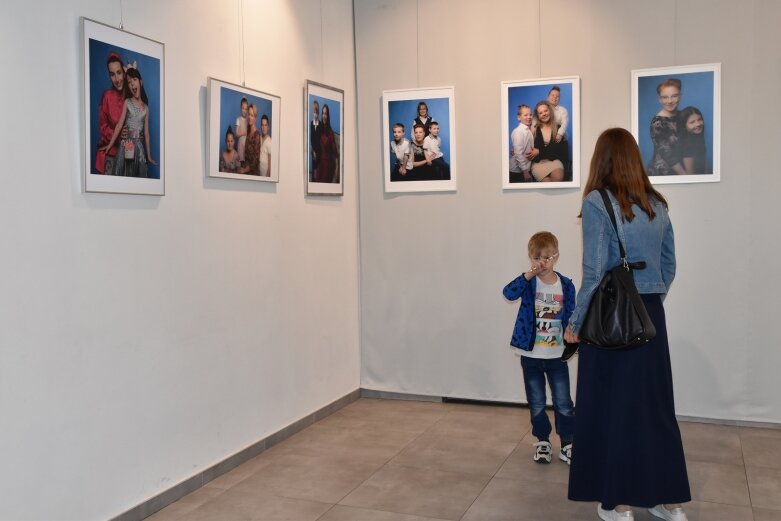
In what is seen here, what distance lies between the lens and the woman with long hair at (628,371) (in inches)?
153

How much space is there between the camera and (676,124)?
239 inches

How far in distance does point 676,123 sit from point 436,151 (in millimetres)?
2014

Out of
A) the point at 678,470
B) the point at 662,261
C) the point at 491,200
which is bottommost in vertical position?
the point at 678,470

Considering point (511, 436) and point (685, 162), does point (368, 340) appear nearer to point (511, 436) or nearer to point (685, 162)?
point (511, 436)

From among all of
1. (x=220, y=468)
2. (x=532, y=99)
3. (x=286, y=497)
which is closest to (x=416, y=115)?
(x=532, y=99)

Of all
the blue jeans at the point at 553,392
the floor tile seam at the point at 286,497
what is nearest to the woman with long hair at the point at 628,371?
the blue jeans at the point at 553,392

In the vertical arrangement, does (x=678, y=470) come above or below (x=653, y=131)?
below

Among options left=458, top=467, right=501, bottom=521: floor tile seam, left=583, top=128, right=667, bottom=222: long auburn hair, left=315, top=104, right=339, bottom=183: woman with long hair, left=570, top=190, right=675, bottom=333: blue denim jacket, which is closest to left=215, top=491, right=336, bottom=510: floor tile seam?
left=458, top=467, right=501, bottom=521: floor tile seam

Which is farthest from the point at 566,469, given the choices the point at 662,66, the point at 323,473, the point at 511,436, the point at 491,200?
the point at 662,66

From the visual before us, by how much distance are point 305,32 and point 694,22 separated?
309cm

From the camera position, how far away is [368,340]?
7203mm

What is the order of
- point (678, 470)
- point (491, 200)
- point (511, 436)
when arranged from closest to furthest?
point (678, 470) → point (511, 436) → point (491, 200)

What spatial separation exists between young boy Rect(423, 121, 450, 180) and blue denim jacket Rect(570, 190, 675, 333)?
9.76 feet

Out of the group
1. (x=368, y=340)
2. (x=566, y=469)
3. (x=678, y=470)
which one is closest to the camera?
(x=678, y=470)
